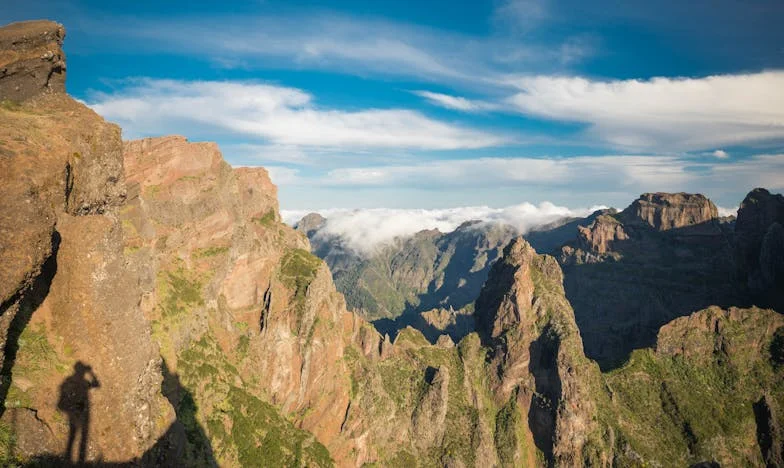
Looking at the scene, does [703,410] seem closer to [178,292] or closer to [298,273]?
[298,273]

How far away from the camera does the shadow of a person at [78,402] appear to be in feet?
114

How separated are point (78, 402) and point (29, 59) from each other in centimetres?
3496

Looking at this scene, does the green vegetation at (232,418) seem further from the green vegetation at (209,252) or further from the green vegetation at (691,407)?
the green vegetation at (691,407)

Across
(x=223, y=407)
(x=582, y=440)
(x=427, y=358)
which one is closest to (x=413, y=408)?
(x=427, y=358)

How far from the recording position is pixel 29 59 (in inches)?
1698

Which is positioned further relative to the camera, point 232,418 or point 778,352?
point 778,352

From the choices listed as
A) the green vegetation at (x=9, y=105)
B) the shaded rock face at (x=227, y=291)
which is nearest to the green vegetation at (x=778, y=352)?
the shaded rock face at (x=227, y=291)

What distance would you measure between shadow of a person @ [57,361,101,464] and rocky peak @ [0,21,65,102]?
28253 millimetres

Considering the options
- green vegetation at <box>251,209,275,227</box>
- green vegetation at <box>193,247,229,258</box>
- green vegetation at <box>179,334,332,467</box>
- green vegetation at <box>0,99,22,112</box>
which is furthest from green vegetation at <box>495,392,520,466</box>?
green vegetation at <box>0,99,22,112</box>

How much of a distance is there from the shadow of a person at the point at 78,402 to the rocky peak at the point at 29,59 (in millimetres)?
28253

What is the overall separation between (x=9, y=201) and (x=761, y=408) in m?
257

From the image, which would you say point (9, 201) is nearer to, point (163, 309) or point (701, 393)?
point (163, 309)

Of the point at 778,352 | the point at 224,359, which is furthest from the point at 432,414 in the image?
the point at 778,352

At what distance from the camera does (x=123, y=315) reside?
130 ft
